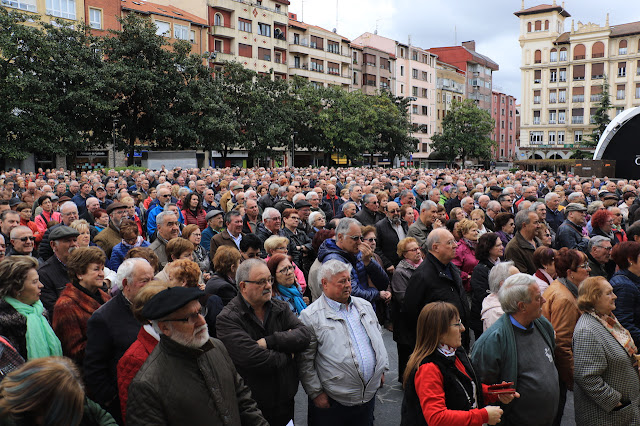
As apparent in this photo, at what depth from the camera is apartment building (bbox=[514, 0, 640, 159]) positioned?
2844 inches

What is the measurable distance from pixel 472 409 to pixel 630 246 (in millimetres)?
2804

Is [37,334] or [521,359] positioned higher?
[37,334]

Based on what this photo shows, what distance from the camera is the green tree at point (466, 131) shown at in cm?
6544

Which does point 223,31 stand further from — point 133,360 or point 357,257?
point 133,360

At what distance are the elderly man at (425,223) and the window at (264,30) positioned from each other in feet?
171

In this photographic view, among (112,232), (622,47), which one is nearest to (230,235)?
Result: (112,232)

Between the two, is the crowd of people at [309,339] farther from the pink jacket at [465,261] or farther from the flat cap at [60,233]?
the pink jacket at [465,261]

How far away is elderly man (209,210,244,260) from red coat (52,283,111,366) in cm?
294

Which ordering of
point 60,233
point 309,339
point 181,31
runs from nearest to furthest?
point 309,339 → point 60,233 → point 181,31

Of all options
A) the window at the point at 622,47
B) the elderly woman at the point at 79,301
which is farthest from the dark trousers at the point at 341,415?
the window at the point at 622,47

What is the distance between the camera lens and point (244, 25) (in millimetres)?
54031

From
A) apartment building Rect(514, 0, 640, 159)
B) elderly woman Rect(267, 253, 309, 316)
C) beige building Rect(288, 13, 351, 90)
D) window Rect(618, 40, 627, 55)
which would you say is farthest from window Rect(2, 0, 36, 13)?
window Rect(618, 40, 627, 55)

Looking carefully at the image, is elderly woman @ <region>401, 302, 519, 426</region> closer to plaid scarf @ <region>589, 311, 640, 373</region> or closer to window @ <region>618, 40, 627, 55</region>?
plaid scarf @ <region>589, 311, 640, 373</region>

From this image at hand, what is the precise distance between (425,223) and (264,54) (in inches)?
2052
